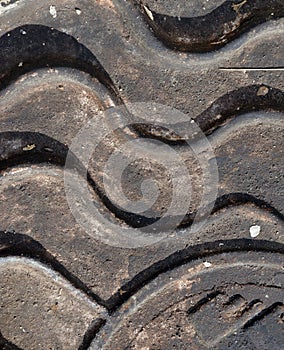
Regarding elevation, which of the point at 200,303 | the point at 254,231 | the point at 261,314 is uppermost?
the point at 254,231

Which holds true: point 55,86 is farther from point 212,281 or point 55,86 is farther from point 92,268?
point 212,281

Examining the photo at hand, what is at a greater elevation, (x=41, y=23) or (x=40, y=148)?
(x=41, y=23)

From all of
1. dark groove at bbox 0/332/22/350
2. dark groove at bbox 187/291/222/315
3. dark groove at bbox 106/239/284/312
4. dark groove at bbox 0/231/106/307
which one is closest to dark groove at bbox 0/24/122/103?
dark groove at bbox 0/231/106/307

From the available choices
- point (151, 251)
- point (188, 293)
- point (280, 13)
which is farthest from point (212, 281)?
point (280, 13)

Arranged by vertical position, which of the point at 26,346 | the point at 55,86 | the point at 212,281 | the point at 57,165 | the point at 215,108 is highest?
the point at 55,86

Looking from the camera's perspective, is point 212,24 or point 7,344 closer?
point 212,24

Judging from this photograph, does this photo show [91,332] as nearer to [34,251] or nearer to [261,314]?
[34,251]

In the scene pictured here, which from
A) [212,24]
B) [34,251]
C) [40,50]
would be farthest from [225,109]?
[34,251]
